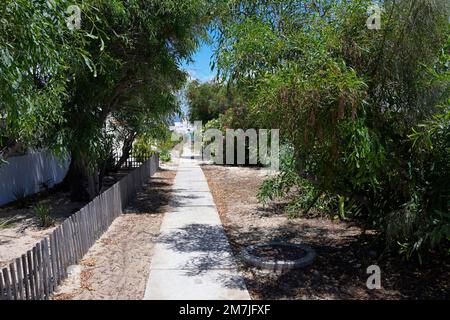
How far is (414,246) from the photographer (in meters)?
4.86

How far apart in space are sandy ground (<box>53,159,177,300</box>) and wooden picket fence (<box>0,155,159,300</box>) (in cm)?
15

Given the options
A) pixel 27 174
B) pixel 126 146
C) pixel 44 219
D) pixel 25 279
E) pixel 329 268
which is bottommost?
pixel 329 268

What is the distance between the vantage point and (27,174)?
12.0m

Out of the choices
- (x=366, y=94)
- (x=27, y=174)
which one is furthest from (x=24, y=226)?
(x=366, y=94)

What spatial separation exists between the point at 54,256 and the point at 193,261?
6.55ft

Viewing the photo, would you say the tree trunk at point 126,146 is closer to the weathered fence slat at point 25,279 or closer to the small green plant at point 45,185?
the small green plant at point 45,185

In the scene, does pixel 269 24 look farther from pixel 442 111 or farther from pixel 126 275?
pixel 126 275

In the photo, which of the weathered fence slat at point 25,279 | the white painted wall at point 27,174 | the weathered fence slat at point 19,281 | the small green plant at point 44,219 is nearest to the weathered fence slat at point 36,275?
the weathered fence slat at point 25,279

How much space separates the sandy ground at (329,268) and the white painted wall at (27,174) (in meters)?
5.19

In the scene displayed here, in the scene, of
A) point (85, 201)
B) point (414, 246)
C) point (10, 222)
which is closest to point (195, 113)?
point (85, 201)

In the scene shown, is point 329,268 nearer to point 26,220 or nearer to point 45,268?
point 45,268

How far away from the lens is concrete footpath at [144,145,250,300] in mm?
4973
